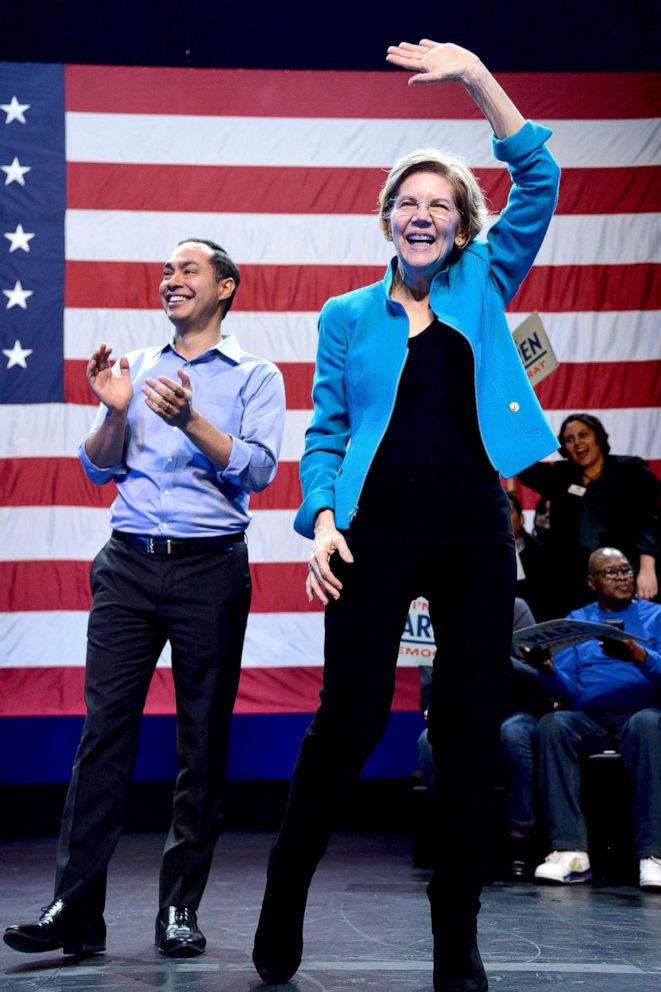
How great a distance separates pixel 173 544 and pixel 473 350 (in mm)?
945

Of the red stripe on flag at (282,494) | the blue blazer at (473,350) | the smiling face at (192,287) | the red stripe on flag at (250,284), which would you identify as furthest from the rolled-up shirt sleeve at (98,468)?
the red stripe on flag at (250,284)

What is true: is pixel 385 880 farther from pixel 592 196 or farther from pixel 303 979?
pixel 592 196

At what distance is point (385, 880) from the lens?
12.2ft

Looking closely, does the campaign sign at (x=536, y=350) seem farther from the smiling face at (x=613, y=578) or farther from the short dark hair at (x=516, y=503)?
the smiling face at (x=613, y=578)

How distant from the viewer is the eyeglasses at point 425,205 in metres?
2.01

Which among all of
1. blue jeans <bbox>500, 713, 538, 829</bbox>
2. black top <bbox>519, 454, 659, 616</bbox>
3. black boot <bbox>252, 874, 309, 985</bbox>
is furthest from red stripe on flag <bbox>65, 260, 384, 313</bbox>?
black boot <bbox>252, 874, 309, 985</bbox>

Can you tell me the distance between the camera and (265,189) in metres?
4.82

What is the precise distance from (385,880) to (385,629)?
6.51ft

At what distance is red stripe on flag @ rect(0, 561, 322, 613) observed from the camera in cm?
464

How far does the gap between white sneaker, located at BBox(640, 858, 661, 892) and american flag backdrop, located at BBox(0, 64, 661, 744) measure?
4.25 feet

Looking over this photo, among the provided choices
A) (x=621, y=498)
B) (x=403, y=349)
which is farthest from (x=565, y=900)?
(x=403, y=349)

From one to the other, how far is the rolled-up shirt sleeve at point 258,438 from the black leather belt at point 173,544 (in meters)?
0.15

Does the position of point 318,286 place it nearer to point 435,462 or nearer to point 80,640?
point 80,640

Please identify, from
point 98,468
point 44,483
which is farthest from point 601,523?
point 98,468
